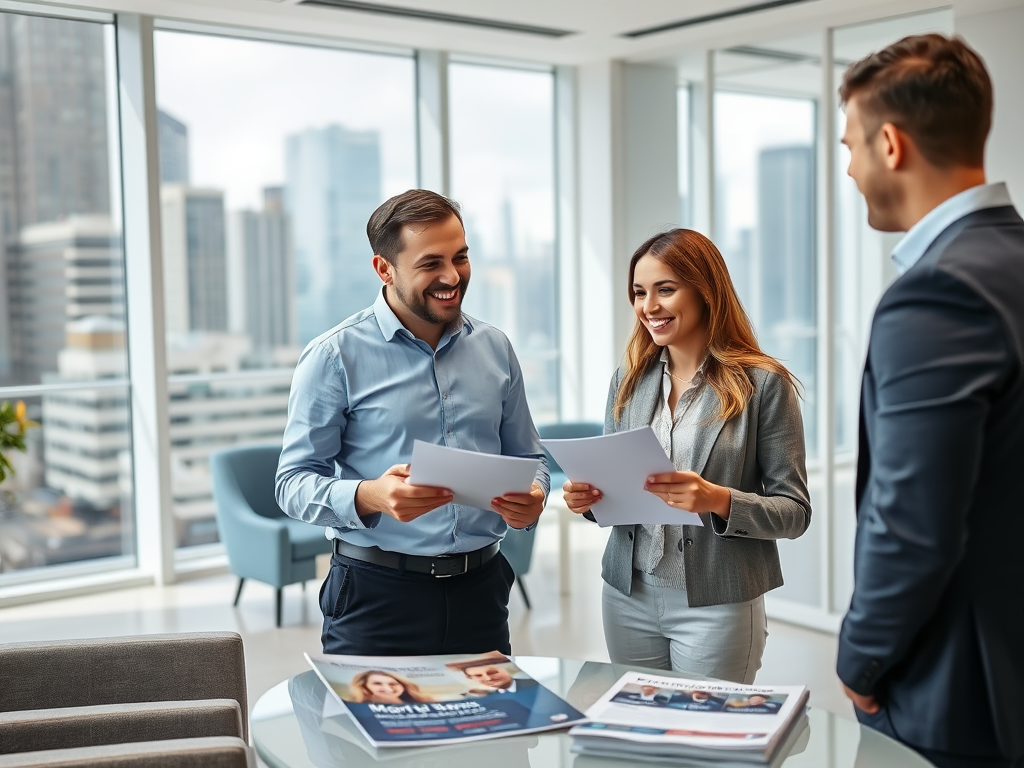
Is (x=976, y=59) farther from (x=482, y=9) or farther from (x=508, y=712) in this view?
(x=482, y=9)

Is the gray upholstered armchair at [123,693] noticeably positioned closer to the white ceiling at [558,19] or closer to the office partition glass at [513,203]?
the white ceiling at [558,19]

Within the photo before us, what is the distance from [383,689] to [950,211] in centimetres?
121

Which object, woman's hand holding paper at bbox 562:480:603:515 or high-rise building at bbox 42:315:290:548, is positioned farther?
high-rise building at bbox 42:315:290:548

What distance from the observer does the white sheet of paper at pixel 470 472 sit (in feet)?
6.81

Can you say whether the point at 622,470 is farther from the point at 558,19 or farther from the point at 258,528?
the point at 558,19

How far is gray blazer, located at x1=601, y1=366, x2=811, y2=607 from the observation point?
7.75 ft

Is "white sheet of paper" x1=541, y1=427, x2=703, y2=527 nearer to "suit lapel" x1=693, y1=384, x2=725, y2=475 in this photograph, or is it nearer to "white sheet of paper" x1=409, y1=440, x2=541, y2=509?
"white sheet of paper" x1=409, y1=440, x2=541, y2=509

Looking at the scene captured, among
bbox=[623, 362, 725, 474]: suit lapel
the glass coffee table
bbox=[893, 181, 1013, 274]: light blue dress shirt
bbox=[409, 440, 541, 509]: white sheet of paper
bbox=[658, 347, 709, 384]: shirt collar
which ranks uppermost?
bbox=[893, 181, 1013, 274]: light blue dress shirt

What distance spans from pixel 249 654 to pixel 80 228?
9.14ft

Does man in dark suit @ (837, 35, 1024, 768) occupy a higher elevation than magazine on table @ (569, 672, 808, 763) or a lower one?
higher

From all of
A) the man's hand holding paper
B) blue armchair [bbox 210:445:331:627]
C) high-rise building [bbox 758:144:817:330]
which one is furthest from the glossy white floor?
the man's hand holding paper

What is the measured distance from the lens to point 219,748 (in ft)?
6.12

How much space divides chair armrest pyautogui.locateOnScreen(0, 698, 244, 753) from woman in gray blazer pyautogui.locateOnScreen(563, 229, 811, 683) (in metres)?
0.89

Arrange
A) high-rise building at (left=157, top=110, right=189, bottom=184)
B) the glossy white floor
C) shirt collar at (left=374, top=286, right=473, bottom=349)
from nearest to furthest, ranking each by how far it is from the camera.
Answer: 1. shirt collar at (left=374, top=286, right=473, bottom=349)
2. the glossy white floor
3. high-rise building at (left=157, top=110, right=189, bottom=184)
